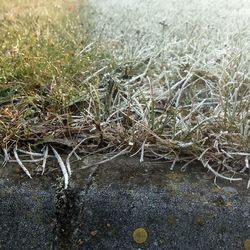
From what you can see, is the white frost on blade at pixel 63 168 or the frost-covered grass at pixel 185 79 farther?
the frost-covered grass at pixel 185 79

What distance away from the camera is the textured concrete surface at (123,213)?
104cm

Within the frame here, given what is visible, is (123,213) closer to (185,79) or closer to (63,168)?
(63,168)

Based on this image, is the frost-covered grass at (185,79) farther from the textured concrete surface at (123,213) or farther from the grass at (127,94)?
the textured concrete surface at (123,213)

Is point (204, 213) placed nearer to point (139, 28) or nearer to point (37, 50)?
point (37, 50)

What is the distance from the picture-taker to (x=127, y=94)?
1.49 metres

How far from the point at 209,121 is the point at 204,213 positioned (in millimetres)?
338

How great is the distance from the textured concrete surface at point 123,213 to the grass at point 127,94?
81 mm

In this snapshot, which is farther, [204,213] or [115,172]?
[115,172]

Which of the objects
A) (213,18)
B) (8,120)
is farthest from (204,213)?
(213,18)

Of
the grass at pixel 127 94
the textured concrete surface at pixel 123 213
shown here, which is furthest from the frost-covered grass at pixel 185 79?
the textured concrete surface at pixel 123 213

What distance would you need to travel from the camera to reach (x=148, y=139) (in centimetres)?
129

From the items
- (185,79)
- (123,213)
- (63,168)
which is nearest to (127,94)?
(185,79)

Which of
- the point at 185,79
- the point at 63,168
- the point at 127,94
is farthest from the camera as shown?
the point at 185,79

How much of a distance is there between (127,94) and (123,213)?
48 centimetres
